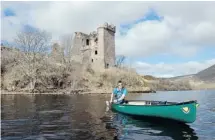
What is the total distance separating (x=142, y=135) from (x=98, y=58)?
74.8m

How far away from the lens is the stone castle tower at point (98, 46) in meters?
89.2

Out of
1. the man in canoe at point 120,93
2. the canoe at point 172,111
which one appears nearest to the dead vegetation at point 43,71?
the man in canoe at point 120,93

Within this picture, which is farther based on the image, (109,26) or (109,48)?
(109,26)

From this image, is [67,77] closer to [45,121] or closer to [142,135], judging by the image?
[45,121]

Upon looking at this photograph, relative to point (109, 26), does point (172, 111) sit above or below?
below

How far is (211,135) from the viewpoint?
14.6 metres

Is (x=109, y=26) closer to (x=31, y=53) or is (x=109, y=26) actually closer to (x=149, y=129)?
(x=31, y=53)

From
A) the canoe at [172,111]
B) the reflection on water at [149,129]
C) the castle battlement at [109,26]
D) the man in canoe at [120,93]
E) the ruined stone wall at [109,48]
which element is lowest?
the reflection on water at [149,129]

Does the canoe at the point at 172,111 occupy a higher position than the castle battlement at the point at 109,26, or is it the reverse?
the castle battlement at the point at 109,26

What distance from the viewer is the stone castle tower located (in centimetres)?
8919

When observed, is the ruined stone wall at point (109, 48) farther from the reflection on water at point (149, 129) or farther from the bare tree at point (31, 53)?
the reflection on water at point (149, 129)

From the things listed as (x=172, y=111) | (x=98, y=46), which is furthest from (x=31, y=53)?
(x=172, y=111)

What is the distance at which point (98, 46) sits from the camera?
90.5m

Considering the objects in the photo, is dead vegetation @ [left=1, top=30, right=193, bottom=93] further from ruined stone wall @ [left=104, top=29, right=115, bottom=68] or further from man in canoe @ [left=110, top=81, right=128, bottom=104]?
man in canoe @ [left=110, top=81, right=128, bottom=104]
